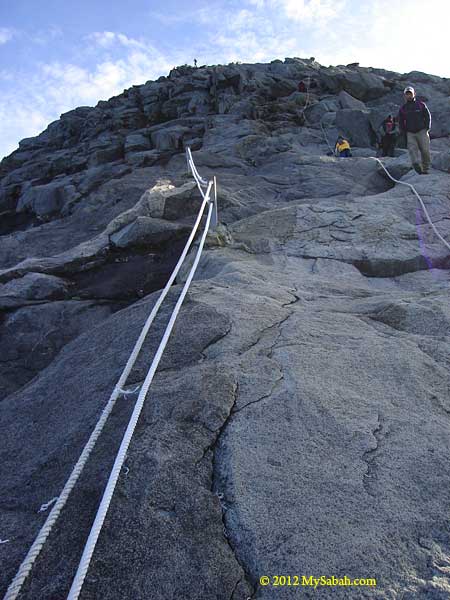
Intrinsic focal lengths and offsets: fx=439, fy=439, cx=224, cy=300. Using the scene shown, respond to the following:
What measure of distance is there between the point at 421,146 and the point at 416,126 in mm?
393

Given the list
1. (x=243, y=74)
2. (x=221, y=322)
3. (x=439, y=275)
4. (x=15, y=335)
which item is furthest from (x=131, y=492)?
(x=243, y=74)

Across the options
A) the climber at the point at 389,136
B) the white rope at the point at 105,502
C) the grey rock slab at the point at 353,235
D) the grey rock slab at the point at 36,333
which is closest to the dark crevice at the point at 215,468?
the white rope at the point at 105,502

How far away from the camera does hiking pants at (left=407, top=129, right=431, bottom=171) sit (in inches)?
326

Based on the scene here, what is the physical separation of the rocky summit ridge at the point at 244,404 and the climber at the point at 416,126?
103 centimetres

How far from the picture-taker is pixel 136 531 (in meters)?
1.74

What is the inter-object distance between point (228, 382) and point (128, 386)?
64 centimetres

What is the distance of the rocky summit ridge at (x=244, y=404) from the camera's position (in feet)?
5.48

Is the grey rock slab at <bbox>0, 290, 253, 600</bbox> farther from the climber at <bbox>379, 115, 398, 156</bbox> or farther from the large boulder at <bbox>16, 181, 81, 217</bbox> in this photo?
the climber at <bbox>379, 115, 398, 156</bbox>

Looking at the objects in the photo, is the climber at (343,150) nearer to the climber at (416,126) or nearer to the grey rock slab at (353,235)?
the climber at (416,126)

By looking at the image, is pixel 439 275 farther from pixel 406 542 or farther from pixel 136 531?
pixel 136 531

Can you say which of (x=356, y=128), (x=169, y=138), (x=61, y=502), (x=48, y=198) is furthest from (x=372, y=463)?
(x=169, y=138)

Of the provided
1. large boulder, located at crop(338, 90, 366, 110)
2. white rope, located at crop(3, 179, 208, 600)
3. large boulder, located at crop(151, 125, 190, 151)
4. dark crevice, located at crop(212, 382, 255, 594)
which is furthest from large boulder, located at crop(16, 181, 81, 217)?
large boulder, located at crop(338, 90, 366, 110)

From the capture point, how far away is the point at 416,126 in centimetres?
818

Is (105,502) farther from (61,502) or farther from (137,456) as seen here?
(137,456)
